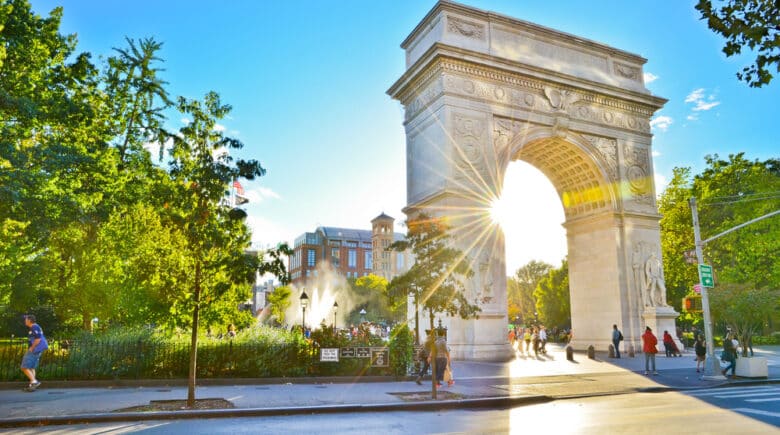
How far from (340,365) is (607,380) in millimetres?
9214

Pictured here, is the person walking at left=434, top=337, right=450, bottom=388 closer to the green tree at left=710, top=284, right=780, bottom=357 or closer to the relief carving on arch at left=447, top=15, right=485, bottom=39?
the relief carving on arch at left=447, top=15, right=485, bottom=39

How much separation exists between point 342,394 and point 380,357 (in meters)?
4.13

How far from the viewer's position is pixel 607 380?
62.0 ft

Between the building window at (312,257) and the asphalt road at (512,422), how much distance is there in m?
119

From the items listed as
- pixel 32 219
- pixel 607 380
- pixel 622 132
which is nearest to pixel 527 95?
pixel 622 132

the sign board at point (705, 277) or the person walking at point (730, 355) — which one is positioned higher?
the sign board at point (705, 277)

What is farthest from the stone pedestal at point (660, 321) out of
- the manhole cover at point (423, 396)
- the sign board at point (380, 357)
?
the manhole cover at point (423, 396)

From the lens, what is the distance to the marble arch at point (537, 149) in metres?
28.8

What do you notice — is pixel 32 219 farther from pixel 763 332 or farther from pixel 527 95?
pixel 763 332

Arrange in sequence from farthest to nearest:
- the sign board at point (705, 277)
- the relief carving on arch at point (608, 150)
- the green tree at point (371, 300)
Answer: the green tree at point (371, 300)
the relief carving on arch at point (608, 150)
the sign board at point (705, 277)

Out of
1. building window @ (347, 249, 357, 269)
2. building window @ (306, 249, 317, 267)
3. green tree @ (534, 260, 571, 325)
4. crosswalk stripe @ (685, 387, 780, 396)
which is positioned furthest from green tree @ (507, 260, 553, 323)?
crosswalk stripe @ (685, 387, 780, 396)

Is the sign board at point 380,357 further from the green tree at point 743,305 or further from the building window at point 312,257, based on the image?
the building window at point 312,257

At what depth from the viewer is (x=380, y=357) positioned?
61.2 feet

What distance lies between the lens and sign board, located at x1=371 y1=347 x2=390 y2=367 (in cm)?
1856
